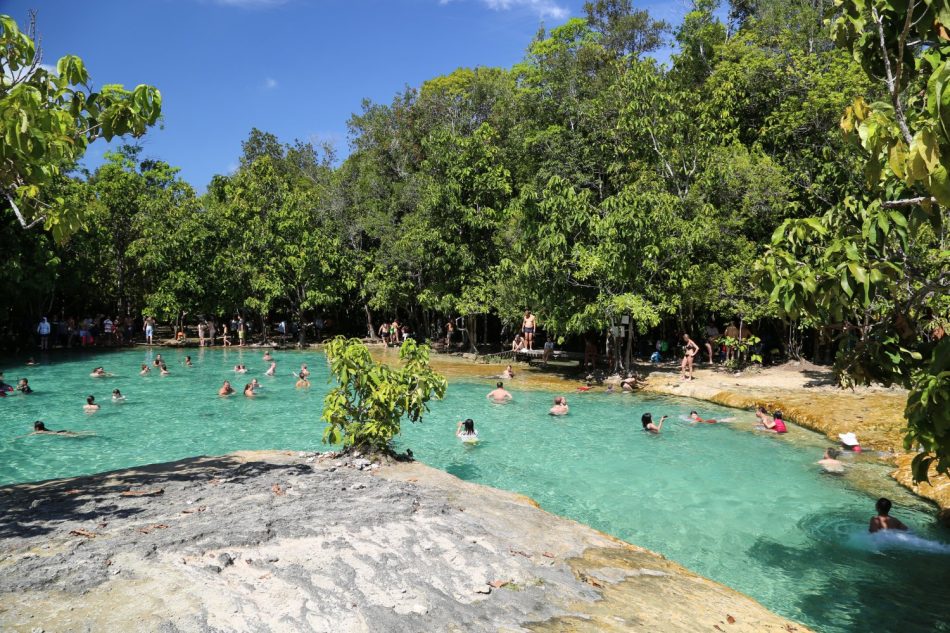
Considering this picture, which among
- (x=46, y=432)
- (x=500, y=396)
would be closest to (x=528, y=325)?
(x=500, y=396)

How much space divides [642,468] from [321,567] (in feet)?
27.8

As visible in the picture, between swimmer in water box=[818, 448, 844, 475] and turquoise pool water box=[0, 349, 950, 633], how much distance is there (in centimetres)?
21

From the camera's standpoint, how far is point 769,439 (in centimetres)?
1416

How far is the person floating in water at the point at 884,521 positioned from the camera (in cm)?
892

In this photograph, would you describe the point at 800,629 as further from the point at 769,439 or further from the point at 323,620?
the point at 769,439

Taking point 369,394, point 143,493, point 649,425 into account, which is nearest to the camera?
point 143,493

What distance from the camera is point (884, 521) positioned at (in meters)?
8.95

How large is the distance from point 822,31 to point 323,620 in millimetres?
27572

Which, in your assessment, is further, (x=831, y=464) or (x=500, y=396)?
(x=500, y=396)

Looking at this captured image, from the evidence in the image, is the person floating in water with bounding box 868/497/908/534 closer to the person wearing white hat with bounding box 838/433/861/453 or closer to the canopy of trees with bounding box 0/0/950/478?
the canopy of trees with bounding box 0/0/950/478

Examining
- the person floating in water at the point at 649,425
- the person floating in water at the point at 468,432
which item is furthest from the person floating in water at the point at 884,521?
the person floating in water at the point at 468,432

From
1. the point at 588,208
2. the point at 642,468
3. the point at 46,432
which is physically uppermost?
the point at 588,208

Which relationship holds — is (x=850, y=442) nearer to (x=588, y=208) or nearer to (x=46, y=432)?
(x=588, y=208)

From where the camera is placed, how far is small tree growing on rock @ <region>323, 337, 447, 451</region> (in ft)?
32.7
